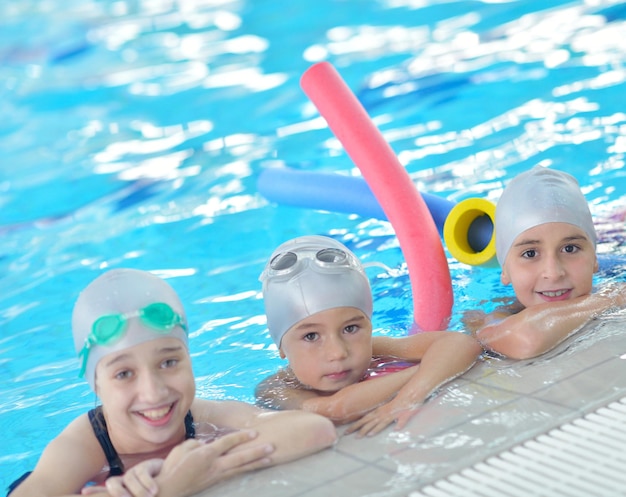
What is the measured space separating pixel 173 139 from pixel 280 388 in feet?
19.1

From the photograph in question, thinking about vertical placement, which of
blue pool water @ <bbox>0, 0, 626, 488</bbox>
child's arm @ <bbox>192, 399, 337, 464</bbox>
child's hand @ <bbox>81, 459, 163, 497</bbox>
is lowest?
child's hand @ <bbox>81, 459, 163, 497</bbox>

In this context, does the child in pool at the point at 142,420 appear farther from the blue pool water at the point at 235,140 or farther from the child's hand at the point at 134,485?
the blue pool water at the point at 235,140

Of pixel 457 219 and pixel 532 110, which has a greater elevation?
pixel 532 110

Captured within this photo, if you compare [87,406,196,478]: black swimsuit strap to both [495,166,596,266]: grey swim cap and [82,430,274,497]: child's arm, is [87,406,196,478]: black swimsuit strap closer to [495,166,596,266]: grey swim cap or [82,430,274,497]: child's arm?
[82,430,274,497]: child's arm

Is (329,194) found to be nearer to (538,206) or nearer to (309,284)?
(538,206)

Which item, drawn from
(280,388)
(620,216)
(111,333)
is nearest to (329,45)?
(620,216)

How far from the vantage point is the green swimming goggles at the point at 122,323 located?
3.09 metres

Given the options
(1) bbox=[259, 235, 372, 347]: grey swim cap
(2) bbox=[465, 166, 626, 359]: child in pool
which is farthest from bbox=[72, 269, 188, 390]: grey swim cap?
(2) bbox=[465, 166, 626, 359]: child in pool

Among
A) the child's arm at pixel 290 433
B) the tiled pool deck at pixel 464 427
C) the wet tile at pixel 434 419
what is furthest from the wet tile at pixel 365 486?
the child's arm at pixel 290 433

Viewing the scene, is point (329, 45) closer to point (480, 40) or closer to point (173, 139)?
point (480, 40)

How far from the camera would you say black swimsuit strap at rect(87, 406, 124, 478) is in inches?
127

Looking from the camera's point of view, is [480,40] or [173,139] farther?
[480,40]

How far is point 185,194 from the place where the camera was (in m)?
7.87

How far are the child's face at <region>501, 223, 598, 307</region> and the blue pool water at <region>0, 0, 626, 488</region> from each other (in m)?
0.61
